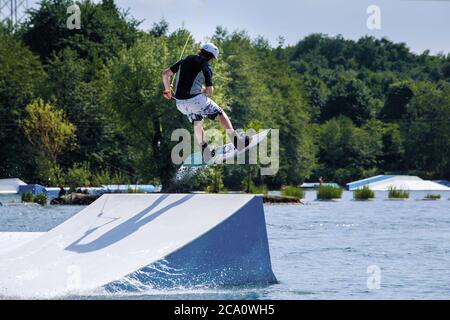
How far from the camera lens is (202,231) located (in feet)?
48.2

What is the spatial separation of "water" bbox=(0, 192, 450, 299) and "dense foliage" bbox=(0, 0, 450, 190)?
13.5 meters

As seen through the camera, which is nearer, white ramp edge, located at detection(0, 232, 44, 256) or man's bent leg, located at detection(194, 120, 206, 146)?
man's bent leg, located at detection(194, 120, 206, 146)

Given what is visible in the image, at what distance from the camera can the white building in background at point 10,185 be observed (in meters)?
64.9

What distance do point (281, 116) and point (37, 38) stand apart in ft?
66.7

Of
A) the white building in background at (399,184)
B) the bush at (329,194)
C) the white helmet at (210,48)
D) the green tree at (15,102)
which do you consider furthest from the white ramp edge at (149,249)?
the white building in background at (399,184)

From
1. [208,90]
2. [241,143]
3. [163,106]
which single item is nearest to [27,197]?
[163,106]

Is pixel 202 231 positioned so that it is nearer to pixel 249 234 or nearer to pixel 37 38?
pixel 249 234

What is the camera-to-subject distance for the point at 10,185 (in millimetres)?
66000

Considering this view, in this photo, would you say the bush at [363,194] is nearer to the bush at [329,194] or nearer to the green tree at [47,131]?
the bush at [329,194]

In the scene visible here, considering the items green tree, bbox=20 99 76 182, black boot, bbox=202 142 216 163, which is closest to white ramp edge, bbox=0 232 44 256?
black boot, bbox=202 142 216 163

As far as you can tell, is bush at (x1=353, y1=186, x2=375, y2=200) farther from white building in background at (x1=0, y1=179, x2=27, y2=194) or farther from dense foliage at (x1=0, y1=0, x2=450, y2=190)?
white building in background at (x1=0, y1=179, x2=27, y2=194)

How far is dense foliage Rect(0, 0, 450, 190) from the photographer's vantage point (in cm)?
5628

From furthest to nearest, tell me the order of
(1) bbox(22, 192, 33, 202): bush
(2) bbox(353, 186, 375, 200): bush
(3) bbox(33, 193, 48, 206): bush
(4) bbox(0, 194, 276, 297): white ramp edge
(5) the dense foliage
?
(5) the dense foliage
(2) bbox(353, 186, 375, 200): bush
(1) bbox(22, 192, 33, 202): bush
(3) bbox(33, 193, 48, 206): bush
(4) bbox(0, 194, 276, 297): white ramp edge
